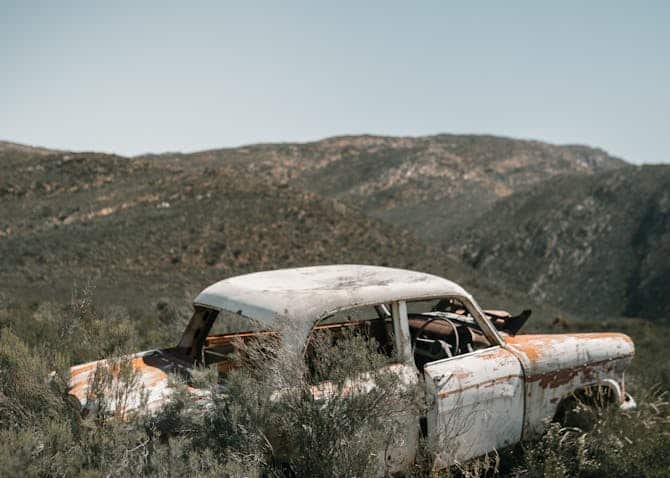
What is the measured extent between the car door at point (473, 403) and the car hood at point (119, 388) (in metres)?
1.77

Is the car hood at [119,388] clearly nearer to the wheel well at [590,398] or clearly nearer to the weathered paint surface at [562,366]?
the weathered paint surface at [562,366]

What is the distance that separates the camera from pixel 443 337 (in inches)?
190

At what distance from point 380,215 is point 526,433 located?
40043 millimetres

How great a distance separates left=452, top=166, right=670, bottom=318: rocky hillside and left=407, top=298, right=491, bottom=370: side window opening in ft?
56.1

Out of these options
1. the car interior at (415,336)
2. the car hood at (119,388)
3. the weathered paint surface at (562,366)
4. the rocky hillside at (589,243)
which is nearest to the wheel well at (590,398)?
the weathered paint surface at (562,366)

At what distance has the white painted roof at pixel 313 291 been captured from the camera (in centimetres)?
381

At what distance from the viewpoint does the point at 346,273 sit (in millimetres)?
4801

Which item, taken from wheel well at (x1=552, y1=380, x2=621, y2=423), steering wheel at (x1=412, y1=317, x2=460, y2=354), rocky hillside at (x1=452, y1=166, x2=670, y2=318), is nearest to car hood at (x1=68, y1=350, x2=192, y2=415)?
steering wheel at (x1=412, y1=317, x2=460, y2=354)

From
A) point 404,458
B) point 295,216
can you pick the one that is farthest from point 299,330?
point 295,216

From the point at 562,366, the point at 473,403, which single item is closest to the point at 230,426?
the point at 473,403

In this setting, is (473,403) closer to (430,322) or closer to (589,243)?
(430,322)

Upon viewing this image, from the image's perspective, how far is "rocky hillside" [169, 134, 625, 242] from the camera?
43969 mm

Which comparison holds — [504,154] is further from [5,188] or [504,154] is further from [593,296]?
[5,188]

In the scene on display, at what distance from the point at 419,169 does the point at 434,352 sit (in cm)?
5141
